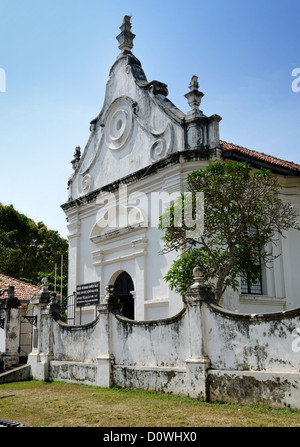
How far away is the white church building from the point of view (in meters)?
13.7

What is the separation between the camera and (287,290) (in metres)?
14.7

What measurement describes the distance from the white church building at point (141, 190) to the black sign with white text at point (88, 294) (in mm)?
265

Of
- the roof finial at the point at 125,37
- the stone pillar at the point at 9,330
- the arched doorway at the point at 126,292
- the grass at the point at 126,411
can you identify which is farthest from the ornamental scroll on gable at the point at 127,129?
the grass at the point at 126,411

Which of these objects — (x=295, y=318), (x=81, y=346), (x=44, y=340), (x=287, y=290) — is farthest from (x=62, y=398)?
(x=287, y=290)

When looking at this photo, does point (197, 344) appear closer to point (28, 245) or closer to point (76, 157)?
point (76, 157)

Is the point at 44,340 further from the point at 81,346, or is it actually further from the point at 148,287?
the point at 148,287

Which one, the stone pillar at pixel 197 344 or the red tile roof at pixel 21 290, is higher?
the red tile roof at pixel 21 290

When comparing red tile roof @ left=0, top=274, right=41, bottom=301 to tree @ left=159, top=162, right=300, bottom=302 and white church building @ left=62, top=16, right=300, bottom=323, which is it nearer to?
white church building @ left=62, top=16, right=300, bottom=323

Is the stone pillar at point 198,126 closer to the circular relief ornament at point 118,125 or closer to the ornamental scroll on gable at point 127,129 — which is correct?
the ornamental scroll on gable at point 127,129

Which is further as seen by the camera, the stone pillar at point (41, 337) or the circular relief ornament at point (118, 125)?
the circular relief ornament at point (118, 125)

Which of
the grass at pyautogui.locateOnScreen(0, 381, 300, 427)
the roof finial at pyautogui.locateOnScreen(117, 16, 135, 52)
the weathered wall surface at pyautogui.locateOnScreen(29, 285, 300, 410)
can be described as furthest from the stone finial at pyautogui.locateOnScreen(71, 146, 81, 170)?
the grass at pyautogui.locateOnScreen(0, 381, 300, 427)

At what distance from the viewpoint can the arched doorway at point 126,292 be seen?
15688 millimetres

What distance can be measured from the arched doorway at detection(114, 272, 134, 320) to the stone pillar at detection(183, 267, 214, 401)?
6.94 metres
